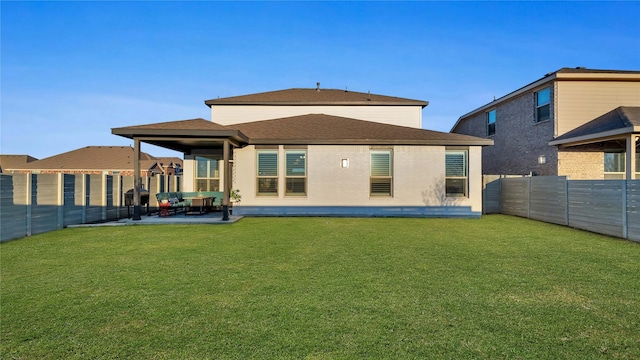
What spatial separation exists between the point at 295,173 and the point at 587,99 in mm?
13209

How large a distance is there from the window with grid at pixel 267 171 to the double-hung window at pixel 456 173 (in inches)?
268

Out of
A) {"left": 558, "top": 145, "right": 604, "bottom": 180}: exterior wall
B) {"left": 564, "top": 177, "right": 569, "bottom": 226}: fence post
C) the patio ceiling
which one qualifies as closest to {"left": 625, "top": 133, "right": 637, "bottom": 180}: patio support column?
{"left": 558, "top": 145, "right": 604, "bottom": 180}: exterior wall

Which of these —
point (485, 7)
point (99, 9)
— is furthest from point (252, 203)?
point (485, 7)

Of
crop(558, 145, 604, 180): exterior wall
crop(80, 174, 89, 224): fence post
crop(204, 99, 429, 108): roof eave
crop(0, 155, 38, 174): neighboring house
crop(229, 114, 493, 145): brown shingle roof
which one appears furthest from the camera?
crop(0, 155, 38, 174): neighboring house

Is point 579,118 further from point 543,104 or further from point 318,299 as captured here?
point 318,299

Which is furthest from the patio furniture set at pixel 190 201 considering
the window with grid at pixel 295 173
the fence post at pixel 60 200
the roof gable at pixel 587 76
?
the roof gable at pixel 587 76

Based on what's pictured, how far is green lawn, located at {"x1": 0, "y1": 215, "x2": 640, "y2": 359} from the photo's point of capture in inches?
106

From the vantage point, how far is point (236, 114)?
1535 cm

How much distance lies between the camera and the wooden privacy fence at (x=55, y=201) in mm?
7258

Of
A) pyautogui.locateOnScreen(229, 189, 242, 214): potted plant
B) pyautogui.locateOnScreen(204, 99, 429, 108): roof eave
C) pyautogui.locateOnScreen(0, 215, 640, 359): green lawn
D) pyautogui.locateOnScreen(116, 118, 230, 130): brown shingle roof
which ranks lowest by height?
pyautogui.locateOnScreen(0, 215, 640, 359): green lawn

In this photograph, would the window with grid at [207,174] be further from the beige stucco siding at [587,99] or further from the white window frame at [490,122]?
the white window frame at [490,122]

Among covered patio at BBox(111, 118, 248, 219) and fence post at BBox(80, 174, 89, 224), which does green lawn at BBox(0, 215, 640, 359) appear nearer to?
fence post at BBox(80, 174, 89, 224)

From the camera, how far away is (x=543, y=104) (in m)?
13.9

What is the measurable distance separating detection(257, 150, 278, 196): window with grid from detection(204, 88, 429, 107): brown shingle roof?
173 inches
